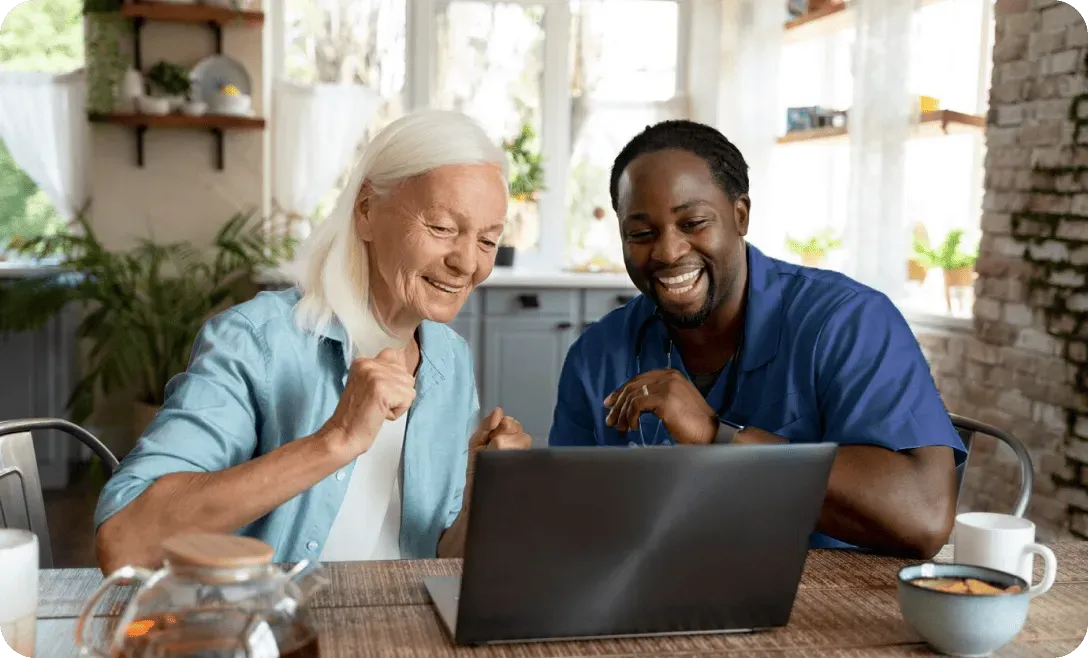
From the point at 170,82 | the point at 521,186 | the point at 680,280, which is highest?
the point at 170,82

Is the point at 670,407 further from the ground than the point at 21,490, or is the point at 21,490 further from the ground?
the point at 670,407

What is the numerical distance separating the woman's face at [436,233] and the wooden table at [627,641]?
449mm

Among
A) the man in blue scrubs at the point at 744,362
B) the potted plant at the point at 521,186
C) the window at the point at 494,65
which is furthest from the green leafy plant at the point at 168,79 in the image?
the man in blue scrubs at the point at 744,362

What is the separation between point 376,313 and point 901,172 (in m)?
3.06

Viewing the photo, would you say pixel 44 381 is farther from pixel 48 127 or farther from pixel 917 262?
pixel 917 262

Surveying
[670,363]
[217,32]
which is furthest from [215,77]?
[670,363]

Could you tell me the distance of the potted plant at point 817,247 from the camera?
16.1 feet

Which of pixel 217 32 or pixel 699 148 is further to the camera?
pixel 217 32

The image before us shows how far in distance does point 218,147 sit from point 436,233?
369 cm

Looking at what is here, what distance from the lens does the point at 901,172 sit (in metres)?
4.27

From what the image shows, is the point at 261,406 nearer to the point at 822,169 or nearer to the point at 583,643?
the point at 583,643

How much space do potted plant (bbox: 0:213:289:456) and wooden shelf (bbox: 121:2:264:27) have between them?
873 millimetres

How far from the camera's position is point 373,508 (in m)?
1.71

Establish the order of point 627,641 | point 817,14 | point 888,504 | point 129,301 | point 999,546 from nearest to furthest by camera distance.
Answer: point 627,641 < point 999,546 < point 888,504 < point 129,301 < point 817,14
